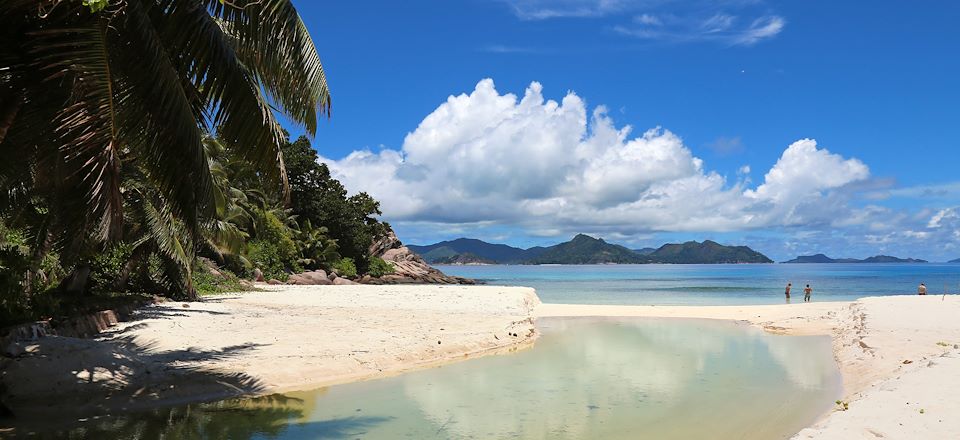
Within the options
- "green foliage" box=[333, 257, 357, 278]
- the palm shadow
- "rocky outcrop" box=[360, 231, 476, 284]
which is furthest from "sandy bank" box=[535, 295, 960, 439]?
"rocky outcrop" box=[360, 231, 476, 284]

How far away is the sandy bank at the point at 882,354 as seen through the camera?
25.2 ft

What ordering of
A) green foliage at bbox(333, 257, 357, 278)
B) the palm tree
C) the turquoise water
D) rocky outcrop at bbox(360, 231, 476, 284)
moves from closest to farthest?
the palm tree, the turquoise water, green foliage at bbox(333, 257, 357, 278), rocky outcrop at bbox(360, 231, 476, 284)

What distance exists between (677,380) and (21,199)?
503 inches

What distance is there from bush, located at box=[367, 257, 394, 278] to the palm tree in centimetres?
5156

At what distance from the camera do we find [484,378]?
12531mm

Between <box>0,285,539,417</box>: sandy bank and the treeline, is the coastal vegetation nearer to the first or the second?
the treeline

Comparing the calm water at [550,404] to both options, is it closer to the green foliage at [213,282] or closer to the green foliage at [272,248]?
the green foliage at [213,282]

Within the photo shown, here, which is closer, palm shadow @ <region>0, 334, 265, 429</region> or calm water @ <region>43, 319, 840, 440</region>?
calm water @ <region>43, 319, 840, 440</region>

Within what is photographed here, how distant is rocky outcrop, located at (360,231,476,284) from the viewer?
6473cm

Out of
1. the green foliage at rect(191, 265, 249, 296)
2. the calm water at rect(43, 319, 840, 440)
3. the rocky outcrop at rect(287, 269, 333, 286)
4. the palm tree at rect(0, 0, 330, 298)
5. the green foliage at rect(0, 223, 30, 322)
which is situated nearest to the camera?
the palm tree at rect(0, 0, 330, 298)

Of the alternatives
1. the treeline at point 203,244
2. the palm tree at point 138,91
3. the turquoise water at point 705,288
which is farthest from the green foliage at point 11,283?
the turquoise water at point 705,288

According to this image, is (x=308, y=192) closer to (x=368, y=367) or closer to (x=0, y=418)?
(x=368, y=367)

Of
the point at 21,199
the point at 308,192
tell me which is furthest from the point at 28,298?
the point at 308,192

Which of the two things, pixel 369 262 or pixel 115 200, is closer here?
pixel 115 200
